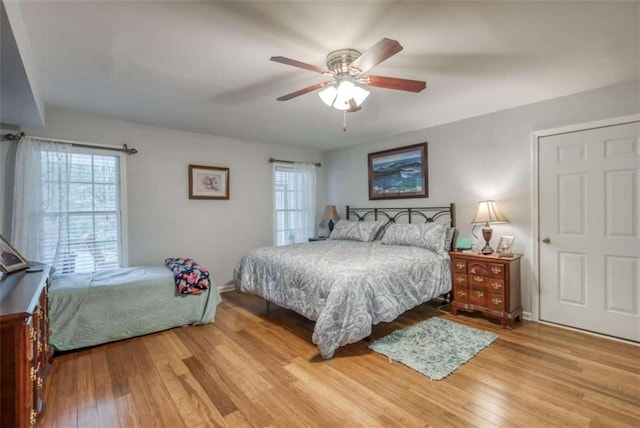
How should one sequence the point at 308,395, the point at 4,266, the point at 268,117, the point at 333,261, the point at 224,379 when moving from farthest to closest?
the point at 268,117 < the point at 333,261 < the point at 224,379 < the point at 308,395 < the point at 4,266

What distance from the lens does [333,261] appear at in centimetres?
285

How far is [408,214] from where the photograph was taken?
14.2 feet

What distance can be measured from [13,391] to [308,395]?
4.86ft

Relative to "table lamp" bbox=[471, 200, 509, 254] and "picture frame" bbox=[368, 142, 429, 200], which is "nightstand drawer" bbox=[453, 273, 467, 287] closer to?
"table lamp" bbox=[471, 200, 509, 254]

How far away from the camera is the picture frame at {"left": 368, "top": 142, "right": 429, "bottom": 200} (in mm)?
4141

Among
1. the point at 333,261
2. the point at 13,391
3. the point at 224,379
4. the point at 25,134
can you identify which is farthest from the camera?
the point at 25,134

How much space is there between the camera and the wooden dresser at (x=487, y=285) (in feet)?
9.87

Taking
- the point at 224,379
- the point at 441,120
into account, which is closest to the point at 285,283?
the point at 224,379

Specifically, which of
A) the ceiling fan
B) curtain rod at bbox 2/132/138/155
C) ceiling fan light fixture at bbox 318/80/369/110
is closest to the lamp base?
the ceiling fan

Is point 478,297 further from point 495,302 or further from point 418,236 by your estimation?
point 418,236

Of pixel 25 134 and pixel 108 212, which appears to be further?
pixel 108 212

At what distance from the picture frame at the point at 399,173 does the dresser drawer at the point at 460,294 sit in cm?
134

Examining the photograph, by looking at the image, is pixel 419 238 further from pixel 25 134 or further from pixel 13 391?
pixel 25 134

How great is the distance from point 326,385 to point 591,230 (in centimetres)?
284
